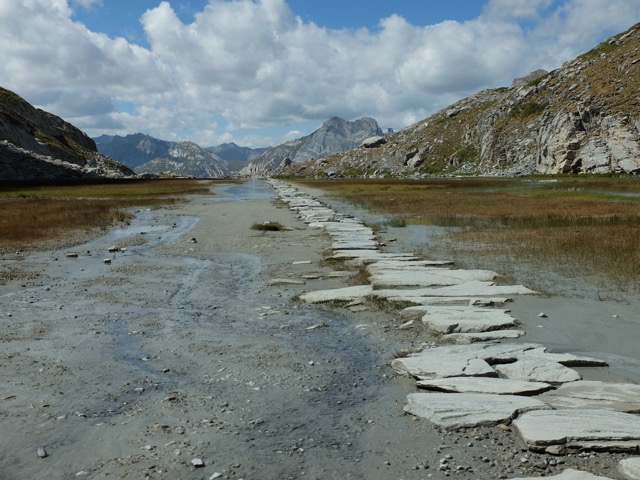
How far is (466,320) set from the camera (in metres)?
10.6

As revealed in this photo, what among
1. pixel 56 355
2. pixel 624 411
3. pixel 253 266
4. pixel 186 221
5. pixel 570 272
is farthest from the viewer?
pixel 186 221

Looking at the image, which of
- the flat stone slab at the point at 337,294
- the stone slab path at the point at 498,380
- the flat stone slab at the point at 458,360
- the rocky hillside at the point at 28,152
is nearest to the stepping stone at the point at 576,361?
the stone slab path at the point at 498,380

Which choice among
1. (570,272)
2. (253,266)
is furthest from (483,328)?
(253,266)

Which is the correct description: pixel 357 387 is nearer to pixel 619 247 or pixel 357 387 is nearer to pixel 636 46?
pixel 619 247

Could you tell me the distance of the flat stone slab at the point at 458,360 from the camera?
799cm

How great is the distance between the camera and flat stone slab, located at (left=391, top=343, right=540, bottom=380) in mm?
7992

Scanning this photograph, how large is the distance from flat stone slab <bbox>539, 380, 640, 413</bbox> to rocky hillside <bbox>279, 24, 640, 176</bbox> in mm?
95203

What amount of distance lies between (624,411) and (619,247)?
14988 mm

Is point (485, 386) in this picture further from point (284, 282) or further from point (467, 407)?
point (284, 282)

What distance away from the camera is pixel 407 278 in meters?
14.6

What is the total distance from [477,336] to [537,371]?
6.26ft

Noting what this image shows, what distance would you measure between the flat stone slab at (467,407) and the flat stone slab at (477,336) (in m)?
2.60

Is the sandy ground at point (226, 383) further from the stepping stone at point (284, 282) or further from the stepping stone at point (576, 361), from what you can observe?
the stepping stone at point (284, 282)

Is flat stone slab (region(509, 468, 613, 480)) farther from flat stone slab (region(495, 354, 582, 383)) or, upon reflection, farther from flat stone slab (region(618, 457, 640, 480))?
flat stone slab (region(495, 354, 582, 383))
